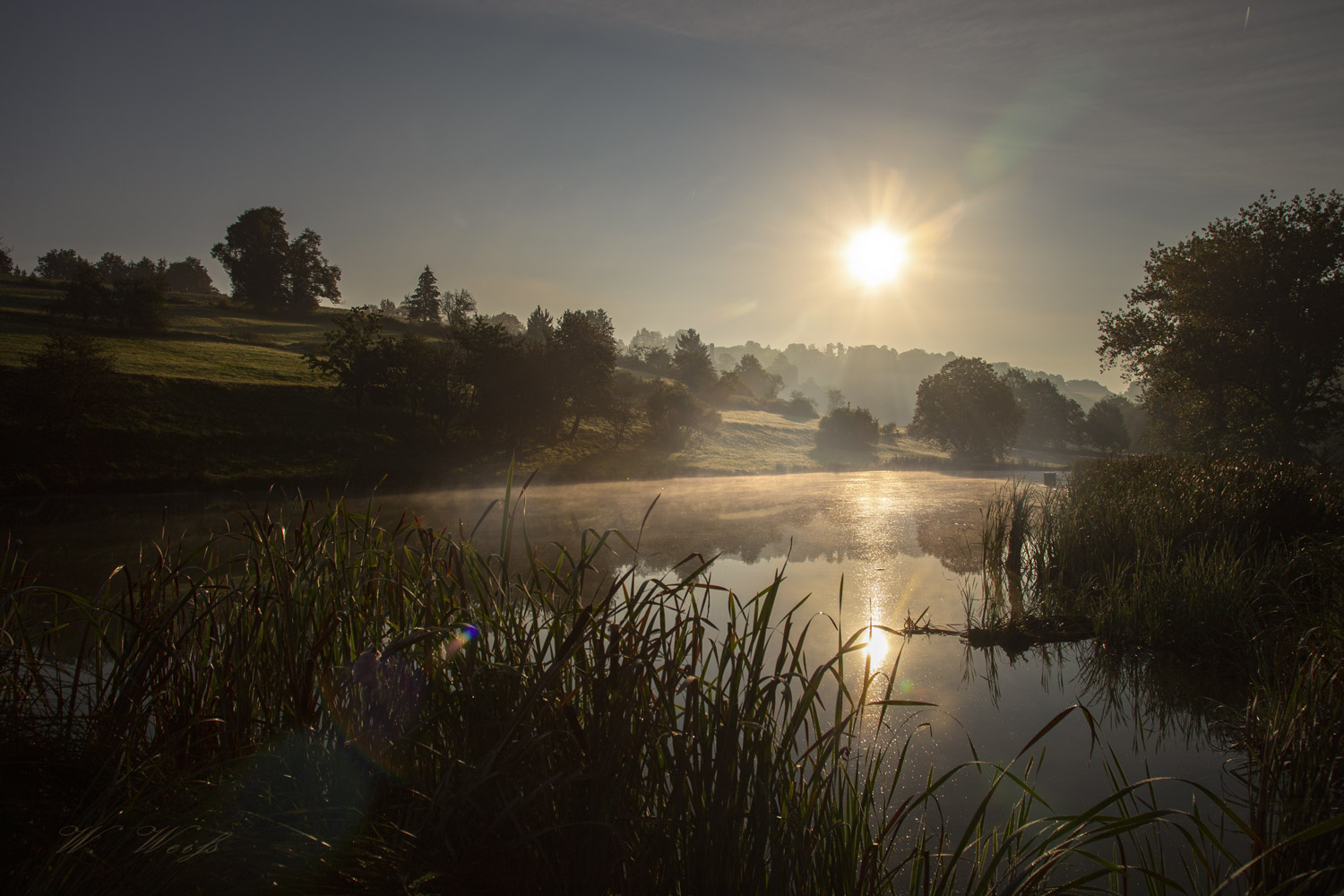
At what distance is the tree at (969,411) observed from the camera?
50906 millimetres

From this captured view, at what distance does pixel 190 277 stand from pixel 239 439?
82.2 metres

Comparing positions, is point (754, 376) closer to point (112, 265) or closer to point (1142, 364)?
point (1142, 364)

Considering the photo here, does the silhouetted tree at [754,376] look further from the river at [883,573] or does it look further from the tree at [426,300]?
the river at [883,573]

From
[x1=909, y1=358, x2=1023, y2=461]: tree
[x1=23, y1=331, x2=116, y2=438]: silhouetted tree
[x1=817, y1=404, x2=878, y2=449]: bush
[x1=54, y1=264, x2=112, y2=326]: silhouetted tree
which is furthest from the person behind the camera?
[x1=909, y1=358, x2=1023, y2=461]: tree

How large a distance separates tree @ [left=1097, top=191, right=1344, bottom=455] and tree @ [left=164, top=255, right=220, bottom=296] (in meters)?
102

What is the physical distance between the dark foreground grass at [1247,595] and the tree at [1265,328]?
13.7 m

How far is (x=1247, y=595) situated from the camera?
20.5 feet

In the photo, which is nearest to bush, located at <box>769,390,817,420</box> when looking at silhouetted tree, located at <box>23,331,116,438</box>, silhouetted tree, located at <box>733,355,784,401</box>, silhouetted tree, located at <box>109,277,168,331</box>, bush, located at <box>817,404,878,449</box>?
bush, located at <box>817,404,878,449</box>

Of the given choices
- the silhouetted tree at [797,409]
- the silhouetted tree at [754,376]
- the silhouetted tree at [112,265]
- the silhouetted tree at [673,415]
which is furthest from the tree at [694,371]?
the silhouetted tree at [112,265]

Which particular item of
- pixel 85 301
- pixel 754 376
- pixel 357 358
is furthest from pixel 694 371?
pixel 85 301

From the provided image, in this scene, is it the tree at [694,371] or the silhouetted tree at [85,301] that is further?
the tree at [694,371]

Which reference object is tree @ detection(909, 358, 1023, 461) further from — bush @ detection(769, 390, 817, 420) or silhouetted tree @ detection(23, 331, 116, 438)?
silhouetted tree @ detection(23, 331, 116, 438)

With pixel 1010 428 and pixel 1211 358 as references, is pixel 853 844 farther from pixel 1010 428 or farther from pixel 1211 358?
pixel 1010 428

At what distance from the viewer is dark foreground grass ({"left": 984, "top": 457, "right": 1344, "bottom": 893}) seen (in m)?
2.92
